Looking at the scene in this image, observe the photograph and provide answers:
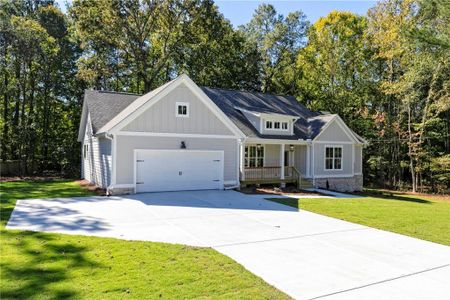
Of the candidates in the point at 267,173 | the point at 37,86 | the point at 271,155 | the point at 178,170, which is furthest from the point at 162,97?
the point at 37,86

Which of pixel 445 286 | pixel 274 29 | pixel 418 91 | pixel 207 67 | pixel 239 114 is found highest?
pixel 274 29

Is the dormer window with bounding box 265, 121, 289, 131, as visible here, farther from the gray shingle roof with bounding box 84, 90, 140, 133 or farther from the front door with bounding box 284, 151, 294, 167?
the gray shingle roof with bounding box 84, 90, 140, 133

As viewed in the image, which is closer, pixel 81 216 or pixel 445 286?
pixel 445 286

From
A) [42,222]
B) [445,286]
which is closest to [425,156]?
[445,286]

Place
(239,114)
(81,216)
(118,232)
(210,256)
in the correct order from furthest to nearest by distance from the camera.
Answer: (239,114) < (81,216) < (118,232) < (210,256)

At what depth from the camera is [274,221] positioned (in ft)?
32.8

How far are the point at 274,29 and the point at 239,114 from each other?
1671 centimetres

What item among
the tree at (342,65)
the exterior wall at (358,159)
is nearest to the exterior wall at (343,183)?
the exterior wall at (358,159)

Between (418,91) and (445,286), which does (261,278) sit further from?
(418,91)

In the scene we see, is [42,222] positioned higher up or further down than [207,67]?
further down

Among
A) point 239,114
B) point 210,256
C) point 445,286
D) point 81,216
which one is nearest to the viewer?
point 445,286

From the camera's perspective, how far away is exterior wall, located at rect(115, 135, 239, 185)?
1441 centimetres

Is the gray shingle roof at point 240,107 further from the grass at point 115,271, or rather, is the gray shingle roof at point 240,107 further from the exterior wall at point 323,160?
the grass at point 115,271

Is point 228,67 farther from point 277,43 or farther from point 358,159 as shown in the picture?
point 358,159
